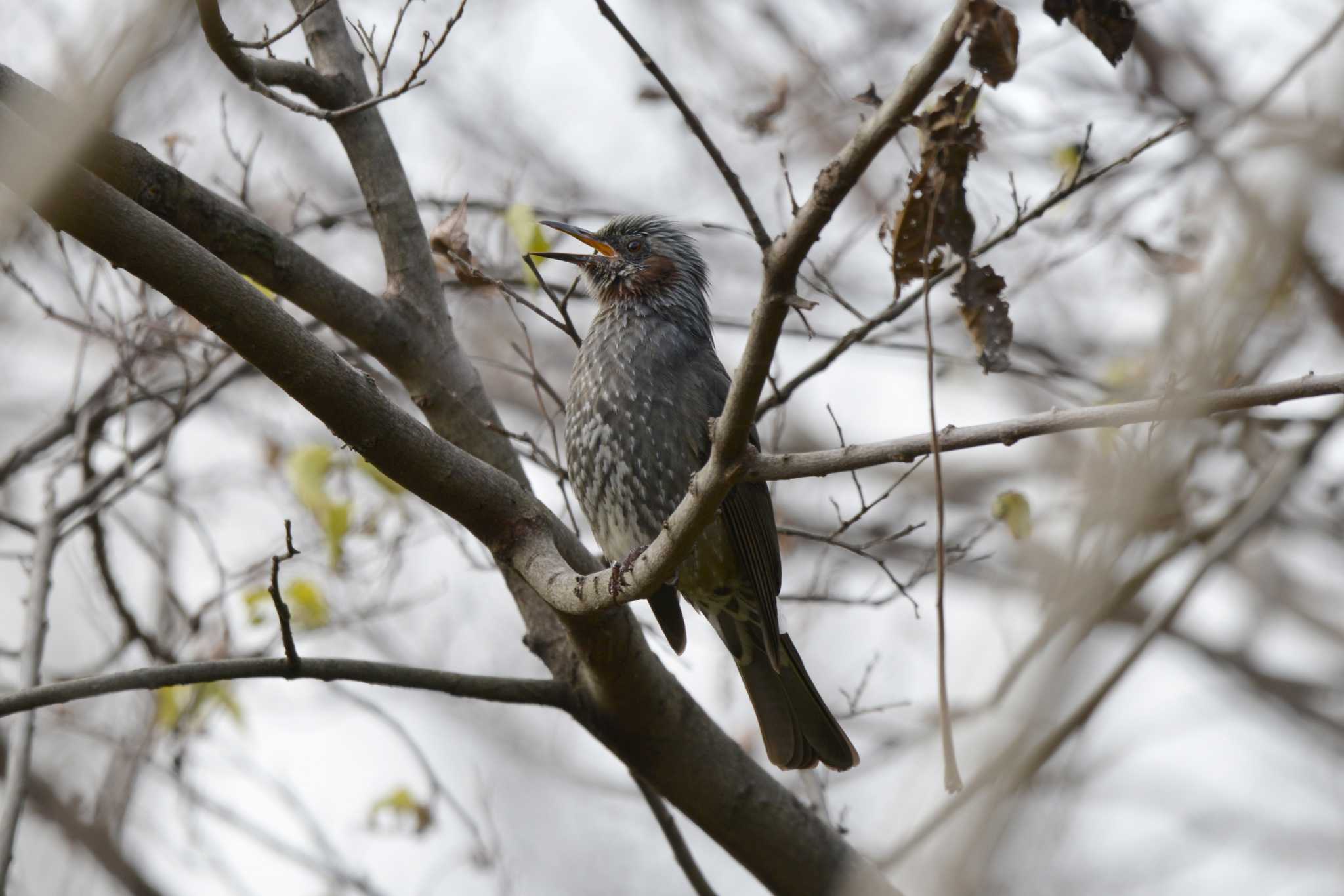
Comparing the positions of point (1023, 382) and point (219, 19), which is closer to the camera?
point (219, 19)

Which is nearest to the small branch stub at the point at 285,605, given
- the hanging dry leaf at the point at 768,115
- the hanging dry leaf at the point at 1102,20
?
the hanging dry leaf at the point at 1102,20

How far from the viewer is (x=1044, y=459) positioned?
13.7ft

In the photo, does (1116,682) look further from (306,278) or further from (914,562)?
(914,562)

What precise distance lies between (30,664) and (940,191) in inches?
125

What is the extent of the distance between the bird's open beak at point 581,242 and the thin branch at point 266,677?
6.78ft

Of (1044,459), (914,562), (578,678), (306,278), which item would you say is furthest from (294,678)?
(914,562)

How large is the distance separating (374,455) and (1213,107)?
630 cm

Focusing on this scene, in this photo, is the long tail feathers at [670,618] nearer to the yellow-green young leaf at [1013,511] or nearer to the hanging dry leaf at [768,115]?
the yellow-green young leaf at [1013,511]

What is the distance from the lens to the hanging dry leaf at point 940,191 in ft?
8.76

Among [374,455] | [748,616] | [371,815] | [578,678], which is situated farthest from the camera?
[371,815]

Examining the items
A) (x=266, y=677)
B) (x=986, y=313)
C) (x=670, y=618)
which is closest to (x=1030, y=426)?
(x=986, y=313)

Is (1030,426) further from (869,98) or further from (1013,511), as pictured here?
(1013,511)

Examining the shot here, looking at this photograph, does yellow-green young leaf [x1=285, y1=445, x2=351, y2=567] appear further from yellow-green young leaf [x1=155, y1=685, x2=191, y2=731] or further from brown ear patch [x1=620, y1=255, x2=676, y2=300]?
brown ear patch [x1=620, y1=255, x2=676, y2=300]

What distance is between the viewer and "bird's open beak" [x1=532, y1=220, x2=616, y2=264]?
16.5 feet
